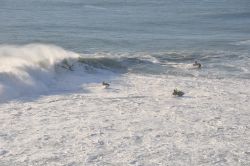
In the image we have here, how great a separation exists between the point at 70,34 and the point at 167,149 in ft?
67.9

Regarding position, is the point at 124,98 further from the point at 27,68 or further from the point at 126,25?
the point at 126,25

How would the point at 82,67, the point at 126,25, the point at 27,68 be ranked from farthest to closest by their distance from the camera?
the point at 126,25 < the point at 82,67 < the point at 27,68

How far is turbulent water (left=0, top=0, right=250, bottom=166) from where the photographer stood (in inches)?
424

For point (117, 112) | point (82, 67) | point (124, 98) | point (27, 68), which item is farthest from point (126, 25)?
point (117, 112)

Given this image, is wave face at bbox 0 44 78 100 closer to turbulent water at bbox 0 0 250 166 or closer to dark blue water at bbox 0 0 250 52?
turbulent water at bbox 0 0 250 166

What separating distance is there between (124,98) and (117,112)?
1674 millimetres

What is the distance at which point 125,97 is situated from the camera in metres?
15.4

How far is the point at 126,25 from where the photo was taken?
3606 cm

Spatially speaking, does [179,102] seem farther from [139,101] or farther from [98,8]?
[98,8]

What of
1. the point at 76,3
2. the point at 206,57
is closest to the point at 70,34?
the point at 206,57

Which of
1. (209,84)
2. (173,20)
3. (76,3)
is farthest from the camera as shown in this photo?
(76,3)

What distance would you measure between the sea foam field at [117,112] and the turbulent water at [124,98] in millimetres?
21

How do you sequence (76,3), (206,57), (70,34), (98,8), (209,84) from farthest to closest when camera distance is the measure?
(76,3) → (98,8) → (70,34) → (206,57) → (209,84)

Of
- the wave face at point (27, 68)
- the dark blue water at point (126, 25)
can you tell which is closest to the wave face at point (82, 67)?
the wave face at point (27, 68)
